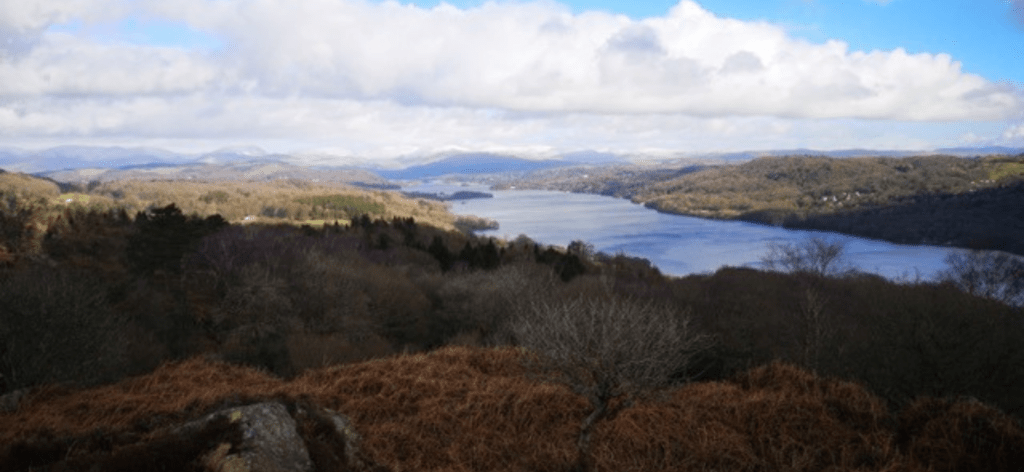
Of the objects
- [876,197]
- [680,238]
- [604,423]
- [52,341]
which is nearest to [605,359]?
[604,423]

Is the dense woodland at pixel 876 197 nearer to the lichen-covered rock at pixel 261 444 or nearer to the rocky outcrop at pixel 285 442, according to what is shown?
the rocky outcrop at pixel 285 442

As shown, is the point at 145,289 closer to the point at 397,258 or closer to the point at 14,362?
the point at 14,362

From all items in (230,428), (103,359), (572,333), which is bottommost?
(103,359)

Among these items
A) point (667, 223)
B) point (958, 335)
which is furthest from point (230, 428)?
point (667, 223)

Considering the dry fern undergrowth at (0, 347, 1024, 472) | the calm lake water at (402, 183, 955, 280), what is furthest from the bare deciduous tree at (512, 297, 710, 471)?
the calm lake water at (402, 183, 955, 280)

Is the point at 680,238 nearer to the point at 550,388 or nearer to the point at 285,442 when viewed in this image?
the point at 550,388

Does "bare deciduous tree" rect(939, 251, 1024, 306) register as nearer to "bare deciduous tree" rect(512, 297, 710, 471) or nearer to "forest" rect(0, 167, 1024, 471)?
"forest" rect(0, 167, 1024, 471)
